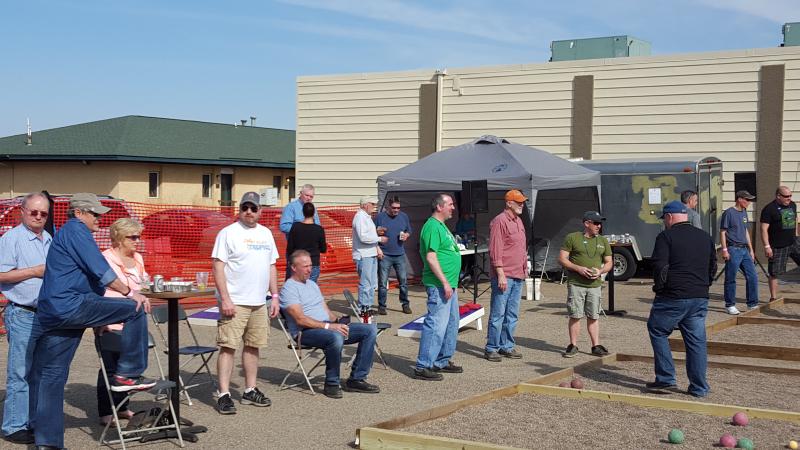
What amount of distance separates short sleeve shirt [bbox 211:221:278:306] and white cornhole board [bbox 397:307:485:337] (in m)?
3.82

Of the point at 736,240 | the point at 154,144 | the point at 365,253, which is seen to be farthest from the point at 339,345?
the point at 154,144

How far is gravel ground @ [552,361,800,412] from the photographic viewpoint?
8.81 meters

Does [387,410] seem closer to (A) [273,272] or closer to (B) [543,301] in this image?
(A) [273,272]

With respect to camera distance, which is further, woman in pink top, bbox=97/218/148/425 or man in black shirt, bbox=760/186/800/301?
man in black shirt, bbox=760/186/800/301

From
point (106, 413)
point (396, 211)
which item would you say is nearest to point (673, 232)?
point (106, 413)

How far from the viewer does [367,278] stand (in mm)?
14000

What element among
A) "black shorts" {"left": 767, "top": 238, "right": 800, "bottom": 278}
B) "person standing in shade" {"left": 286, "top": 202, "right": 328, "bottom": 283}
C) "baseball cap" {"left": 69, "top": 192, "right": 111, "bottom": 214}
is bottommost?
"black shorts" {"left": 767, "top": 238, "right": 800, "bottom": 278}

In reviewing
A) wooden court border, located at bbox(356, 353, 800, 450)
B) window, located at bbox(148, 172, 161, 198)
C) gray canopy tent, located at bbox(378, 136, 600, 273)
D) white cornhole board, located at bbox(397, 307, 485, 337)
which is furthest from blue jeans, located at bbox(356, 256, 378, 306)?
window, located at bbox(148, 172, 161, 198)

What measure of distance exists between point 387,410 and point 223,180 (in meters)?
32.8

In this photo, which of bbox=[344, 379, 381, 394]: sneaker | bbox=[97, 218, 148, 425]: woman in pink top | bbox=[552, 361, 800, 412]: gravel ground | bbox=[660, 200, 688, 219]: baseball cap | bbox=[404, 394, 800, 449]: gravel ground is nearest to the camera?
bbox=[404, 394, 800, 449]: gravel ground

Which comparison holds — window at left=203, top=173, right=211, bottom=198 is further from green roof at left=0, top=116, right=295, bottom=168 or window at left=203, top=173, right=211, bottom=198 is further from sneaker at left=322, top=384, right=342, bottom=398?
sneaker at left=322, top=384, right=342, bottom=398

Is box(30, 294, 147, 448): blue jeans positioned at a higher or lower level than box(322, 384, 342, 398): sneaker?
higher

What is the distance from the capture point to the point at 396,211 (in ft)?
50.2

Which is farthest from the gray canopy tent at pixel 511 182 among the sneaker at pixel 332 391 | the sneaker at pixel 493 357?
the sneaker at pixel 332 391
